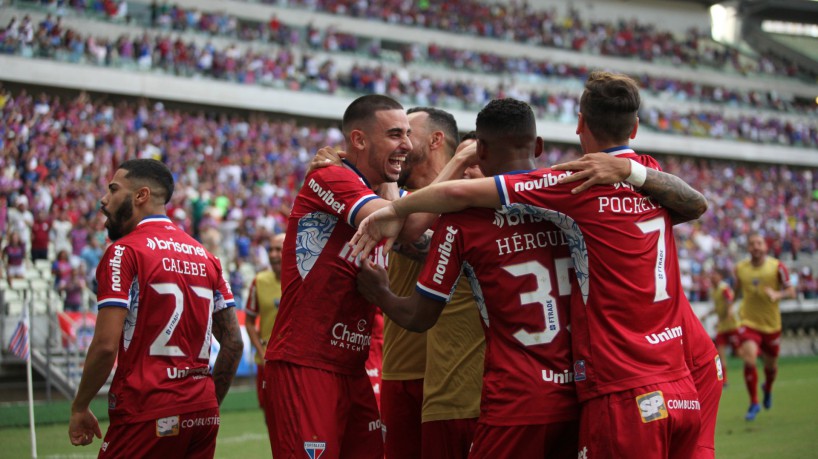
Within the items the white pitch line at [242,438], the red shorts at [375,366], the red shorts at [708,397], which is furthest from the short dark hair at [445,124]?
the white pitch line at [242,438]

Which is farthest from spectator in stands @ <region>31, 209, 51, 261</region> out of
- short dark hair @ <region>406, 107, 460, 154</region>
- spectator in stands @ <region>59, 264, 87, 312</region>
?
short dark hair @ <region>406, 107, 460, 154</region>

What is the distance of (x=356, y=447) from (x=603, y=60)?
161 feet

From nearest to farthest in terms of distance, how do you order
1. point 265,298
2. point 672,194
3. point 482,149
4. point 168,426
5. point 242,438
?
point 672,194
point 482,149
point 168,426
point 265,298
point 242,438

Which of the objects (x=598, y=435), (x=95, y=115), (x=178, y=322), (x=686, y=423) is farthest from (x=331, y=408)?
(x=95, y=115)

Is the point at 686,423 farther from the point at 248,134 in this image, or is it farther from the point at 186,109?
the point at 186,109

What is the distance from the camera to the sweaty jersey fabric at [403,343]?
19.4 feet

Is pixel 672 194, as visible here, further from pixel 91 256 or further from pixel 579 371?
pixel 91 256

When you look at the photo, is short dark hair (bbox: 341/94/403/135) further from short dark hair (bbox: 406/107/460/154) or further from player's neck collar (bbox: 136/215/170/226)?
player's neck collar (bbox: 136/215/170/226)

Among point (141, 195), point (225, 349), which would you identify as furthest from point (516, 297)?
point (141, 195)

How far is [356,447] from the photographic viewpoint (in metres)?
5.08

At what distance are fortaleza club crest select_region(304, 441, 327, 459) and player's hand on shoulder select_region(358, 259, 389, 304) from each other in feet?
2.69

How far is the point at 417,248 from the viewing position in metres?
5.46

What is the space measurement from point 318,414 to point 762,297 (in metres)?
11.6

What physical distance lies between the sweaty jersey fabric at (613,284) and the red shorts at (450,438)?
112 cm
